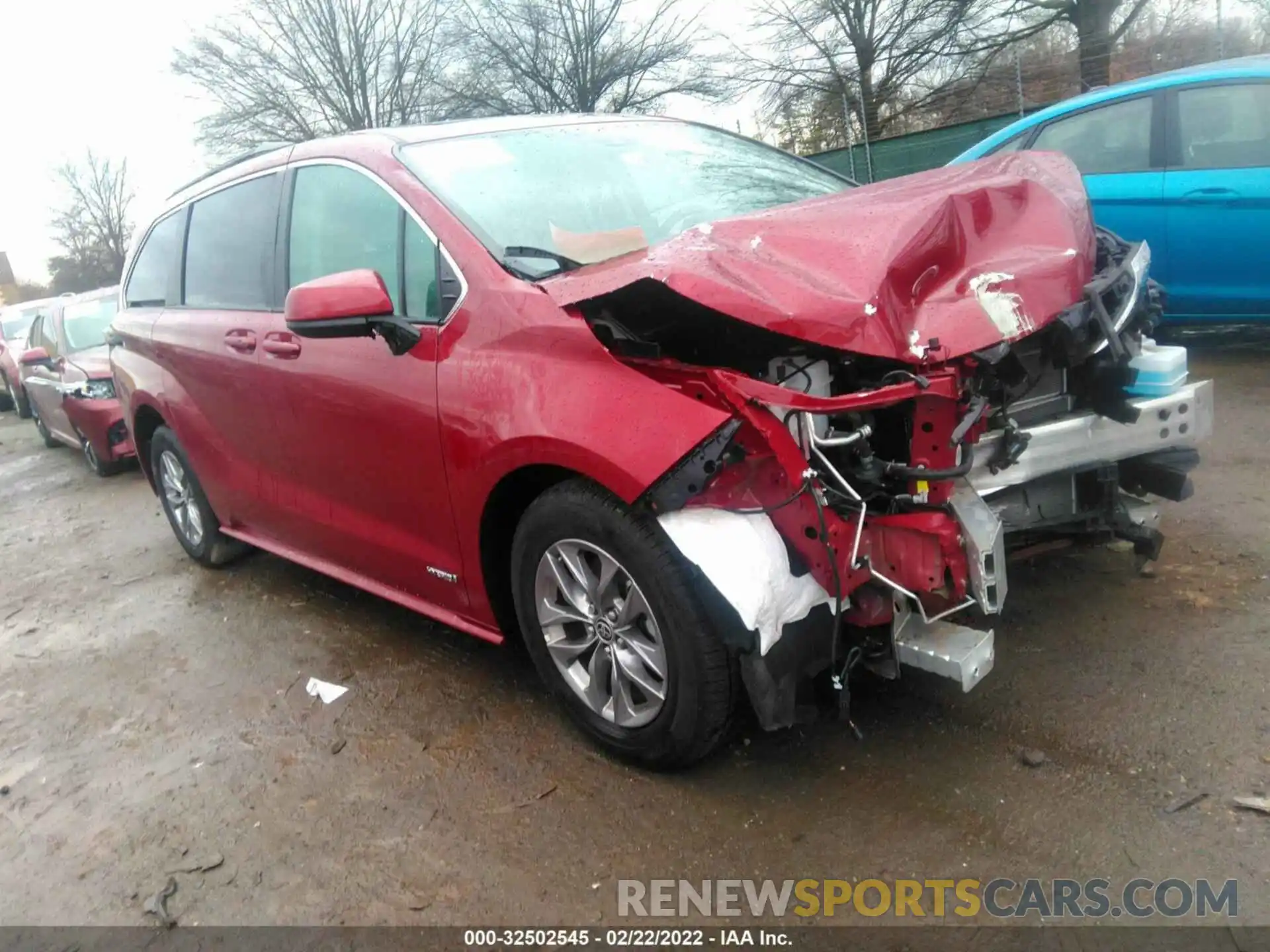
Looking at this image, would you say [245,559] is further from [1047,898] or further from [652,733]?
[1047,898]

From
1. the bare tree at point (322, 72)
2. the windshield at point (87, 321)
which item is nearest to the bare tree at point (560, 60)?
the bare tree at point (322, 72)

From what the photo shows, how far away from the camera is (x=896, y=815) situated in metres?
2.53

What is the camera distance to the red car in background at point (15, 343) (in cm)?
1502

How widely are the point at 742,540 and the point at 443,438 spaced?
1070 millimetres

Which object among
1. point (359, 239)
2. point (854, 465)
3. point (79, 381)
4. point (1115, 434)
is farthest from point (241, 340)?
point (79, 381)

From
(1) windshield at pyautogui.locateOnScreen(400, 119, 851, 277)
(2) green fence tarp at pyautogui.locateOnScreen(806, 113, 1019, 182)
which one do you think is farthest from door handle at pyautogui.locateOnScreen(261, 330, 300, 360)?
(2) green fence tarp at pyautogui.locateOnScreen(806, 113, 1019, 182)

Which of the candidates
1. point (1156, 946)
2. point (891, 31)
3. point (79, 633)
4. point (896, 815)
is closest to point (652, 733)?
point (896, 815)

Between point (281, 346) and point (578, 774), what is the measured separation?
194cm

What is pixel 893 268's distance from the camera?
95.7 inches

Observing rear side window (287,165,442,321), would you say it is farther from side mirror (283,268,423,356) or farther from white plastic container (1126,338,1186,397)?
white plastic container (1126,338,1186,397)

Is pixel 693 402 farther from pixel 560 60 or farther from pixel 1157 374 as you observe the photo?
pixel 560 60

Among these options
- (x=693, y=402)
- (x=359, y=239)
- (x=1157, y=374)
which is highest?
(x=359, y=239)

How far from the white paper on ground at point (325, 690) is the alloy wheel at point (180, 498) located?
5.79ft

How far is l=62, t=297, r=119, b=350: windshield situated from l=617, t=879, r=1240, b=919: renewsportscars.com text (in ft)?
29.8
